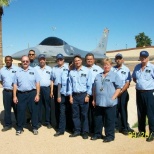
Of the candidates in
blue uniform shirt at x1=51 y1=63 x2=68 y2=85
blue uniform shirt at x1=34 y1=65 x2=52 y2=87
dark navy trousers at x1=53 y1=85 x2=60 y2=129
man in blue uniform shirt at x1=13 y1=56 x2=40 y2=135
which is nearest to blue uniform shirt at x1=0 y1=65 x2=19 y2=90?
man in blue uniform shirt at x1=13 y1=56 x2=40 y2=135

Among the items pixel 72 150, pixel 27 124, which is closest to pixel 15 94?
pixel 27 124

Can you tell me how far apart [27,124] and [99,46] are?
20499mm

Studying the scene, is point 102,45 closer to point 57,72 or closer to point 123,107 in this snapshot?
point 57,72

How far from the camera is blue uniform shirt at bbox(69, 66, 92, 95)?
5594 mm

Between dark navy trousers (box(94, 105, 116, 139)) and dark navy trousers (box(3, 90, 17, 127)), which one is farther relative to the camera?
dark navy trousers (box(3, 90, 17, 127))

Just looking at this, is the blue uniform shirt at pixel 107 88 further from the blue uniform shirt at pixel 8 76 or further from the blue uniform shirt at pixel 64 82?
the blue uniform shirt at pixel 8 76

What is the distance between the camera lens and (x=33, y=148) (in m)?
5.08

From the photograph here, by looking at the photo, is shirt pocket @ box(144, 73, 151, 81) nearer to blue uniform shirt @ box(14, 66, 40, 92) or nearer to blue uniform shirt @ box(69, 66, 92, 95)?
blue uniform shirt @ box(69, 66, 92, 95)

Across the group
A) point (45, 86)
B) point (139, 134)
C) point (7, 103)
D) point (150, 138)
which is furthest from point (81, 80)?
point (7, 103)

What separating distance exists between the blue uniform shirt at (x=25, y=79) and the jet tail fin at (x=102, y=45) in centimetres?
1959

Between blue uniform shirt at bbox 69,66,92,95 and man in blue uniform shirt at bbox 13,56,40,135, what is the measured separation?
943mm

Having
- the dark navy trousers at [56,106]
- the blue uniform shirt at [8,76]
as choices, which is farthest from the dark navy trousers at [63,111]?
the blue uniform shirt at [8,76]

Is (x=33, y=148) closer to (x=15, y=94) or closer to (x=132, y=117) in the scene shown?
(x=15, y=94)

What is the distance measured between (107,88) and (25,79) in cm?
194
